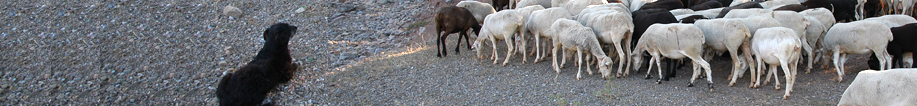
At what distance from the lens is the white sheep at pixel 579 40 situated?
25.1 feet

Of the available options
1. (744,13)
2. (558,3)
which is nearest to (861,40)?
→ (744,13)

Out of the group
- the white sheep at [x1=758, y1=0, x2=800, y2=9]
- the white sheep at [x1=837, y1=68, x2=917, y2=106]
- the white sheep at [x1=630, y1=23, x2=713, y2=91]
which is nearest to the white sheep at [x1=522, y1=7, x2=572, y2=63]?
the white sheep at [x1=630, y1=23, x2=713, y2=91]

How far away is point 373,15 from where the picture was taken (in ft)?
45.6

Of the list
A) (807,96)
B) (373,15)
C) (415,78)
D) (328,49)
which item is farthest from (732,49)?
(373,15)

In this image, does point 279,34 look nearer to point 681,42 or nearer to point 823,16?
point 681,42

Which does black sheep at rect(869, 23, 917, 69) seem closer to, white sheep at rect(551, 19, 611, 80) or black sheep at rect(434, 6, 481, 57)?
white sheep at rect(551, 19, 611, 80)

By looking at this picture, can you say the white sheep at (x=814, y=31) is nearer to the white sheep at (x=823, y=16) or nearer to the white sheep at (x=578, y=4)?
the white sheep at (x=823, y=16)

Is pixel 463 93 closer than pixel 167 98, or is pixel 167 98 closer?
pixel 463 93

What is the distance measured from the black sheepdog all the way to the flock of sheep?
6.88ft

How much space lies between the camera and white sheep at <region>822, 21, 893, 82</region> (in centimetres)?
668

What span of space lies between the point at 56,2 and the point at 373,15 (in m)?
6.79

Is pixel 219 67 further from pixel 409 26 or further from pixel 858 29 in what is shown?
pixel 858 29

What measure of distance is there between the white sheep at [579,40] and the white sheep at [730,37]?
108 centimetres

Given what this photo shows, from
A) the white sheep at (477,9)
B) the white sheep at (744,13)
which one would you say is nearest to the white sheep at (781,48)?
the white sheep at (744,13)
